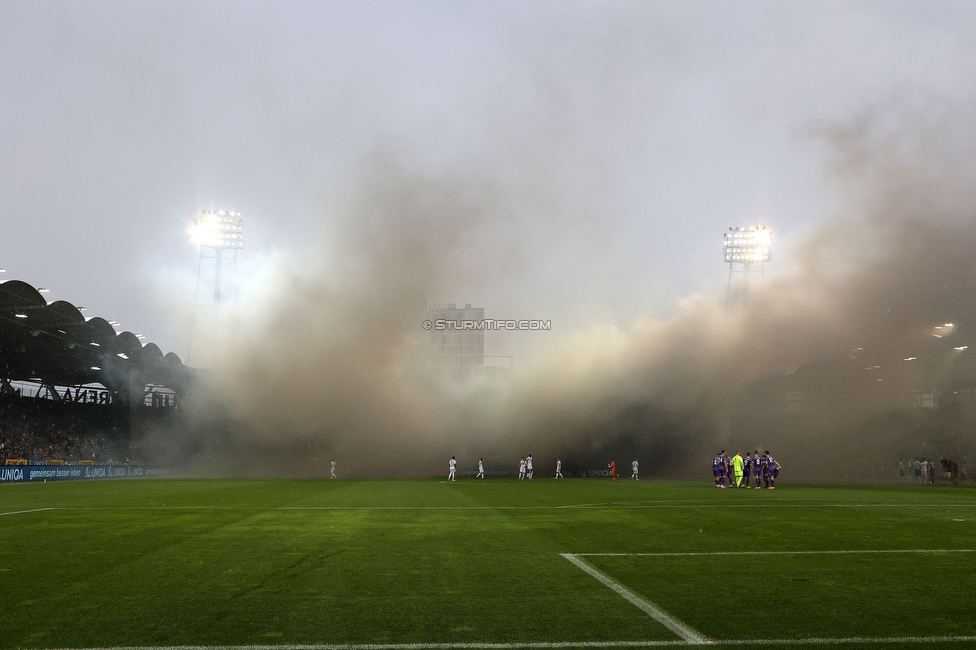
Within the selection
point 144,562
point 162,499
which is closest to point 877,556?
point 144,562

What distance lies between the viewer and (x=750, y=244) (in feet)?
196

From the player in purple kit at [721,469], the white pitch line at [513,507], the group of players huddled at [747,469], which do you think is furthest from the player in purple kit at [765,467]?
the white pitch line at [513,507]

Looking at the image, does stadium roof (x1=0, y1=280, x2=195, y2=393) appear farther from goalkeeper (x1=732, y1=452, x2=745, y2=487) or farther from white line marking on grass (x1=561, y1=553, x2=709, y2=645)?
white line marking on grass (x1=561, y1=553, x2=709, y2=645)

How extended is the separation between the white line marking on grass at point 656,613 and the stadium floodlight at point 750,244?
55252 mm

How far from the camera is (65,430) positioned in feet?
179

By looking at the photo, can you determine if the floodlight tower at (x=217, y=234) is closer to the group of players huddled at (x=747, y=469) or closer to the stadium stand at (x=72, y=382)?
the stadium stand at (x=72, y=382)

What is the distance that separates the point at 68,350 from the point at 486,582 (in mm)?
48618

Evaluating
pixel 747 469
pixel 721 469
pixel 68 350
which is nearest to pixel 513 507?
pixel 721 469

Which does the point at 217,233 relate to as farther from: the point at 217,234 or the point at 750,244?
the point at 750,244

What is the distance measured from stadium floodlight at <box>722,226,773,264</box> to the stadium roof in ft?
150

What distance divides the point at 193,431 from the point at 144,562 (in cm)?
5456

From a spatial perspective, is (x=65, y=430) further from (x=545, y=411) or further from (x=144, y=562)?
(x=144, y=562)

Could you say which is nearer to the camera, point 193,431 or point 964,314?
point 964,314

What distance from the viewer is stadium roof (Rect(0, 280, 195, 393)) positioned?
3884cm
